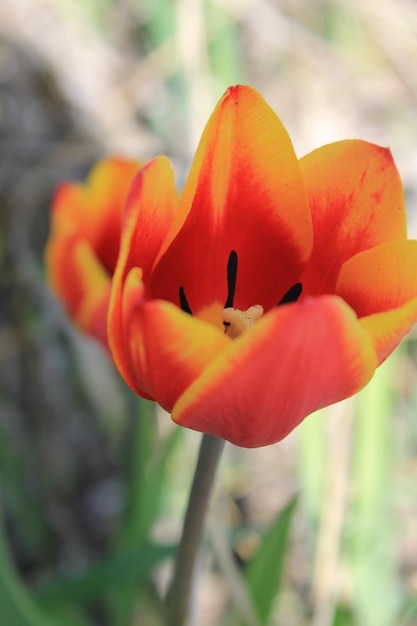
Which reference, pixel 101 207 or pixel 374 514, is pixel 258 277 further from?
pixel 374 514

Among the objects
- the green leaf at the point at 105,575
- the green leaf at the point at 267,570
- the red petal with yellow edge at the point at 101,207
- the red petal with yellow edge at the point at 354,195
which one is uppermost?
the red petal with yellow edge at the point at 354,195

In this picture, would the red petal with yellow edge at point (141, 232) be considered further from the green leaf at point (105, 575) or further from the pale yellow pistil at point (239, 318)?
the green leaf at point (105, 575)

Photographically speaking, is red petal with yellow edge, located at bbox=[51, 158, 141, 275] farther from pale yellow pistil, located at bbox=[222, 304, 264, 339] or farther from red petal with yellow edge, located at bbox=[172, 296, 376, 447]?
red petal with yellow edge, located at bbox=[172, 296, 376, 447]

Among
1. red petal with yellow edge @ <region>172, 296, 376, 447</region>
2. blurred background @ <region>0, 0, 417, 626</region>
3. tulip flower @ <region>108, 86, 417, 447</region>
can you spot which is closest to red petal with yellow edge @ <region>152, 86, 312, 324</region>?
tulip flower @ <region>108, 86, 417, 447</region>

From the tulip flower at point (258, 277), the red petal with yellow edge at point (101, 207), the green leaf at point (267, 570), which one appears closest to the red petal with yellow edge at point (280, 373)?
the tulip flower at point (258, 277)

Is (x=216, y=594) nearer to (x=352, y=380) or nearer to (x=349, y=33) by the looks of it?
(x=352, y=380)

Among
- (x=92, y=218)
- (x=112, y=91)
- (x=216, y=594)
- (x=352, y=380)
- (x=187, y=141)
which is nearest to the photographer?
(x=352, y=380)

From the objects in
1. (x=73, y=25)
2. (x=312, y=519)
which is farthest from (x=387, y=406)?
(x=73, y=25)
